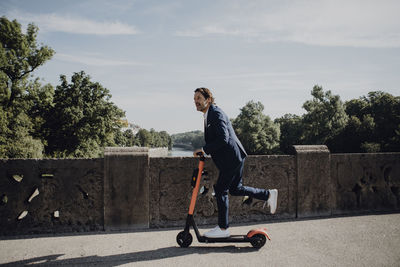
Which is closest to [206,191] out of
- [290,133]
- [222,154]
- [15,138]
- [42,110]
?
[222,154]

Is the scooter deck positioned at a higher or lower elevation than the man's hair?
lower

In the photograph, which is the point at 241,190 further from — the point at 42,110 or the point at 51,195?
the point at 42,110

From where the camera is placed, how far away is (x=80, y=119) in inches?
1177

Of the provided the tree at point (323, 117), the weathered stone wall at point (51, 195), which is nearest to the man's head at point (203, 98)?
the weathered stone wall at point (51, 195)

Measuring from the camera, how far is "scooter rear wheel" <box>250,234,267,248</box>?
3.24 m

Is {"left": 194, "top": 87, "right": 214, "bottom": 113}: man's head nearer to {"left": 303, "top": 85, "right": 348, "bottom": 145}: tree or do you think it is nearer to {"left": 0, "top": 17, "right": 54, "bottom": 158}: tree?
{"left": 0, "top": 17, "right": 54, "bottom": 158}: tree

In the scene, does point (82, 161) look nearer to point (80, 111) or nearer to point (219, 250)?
point (219, 250)

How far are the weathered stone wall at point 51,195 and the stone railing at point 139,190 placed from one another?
0.01m

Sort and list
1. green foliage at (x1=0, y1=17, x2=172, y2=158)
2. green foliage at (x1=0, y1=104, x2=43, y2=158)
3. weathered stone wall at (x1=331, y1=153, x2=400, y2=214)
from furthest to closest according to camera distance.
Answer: green foliage at (x1=0, y1=17, x2=172, y2=158) < green foliage at (x1=0, y1=104, x2=43, y2=158) < weathered stone wall at (x1=331, y1=153, x2=400, y2=214)

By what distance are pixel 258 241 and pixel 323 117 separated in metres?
47.1

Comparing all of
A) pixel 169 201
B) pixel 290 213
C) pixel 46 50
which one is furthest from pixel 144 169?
pixel 46 50

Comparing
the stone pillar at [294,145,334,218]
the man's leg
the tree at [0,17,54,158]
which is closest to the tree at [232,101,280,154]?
the tree at [0,17,54,158]

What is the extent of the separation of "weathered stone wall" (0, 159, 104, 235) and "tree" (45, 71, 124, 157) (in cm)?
2717

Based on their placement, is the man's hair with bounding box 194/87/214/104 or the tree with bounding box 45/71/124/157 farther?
the tree with bounding box 45/71/124/157
